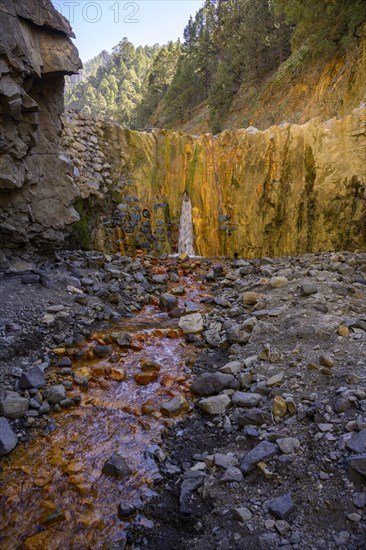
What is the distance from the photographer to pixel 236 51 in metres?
26.1

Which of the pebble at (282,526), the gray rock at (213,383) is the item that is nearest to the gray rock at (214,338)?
the gray rock at (213,383)

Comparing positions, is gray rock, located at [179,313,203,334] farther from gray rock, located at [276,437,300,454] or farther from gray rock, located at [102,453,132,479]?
gray rock, located at [276,437,300,454]

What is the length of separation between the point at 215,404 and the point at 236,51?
91.3 ft

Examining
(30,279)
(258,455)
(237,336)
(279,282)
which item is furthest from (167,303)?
(258,455)

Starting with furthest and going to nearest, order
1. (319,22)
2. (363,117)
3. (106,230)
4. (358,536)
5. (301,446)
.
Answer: (319,22), (106,230), (363,117), (301,446), (358,536)

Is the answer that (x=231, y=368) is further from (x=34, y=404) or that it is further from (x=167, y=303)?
(x=167, y=303)

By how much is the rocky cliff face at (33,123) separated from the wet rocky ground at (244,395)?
98 cm

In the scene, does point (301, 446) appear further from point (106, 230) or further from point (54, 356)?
point (106, 230)

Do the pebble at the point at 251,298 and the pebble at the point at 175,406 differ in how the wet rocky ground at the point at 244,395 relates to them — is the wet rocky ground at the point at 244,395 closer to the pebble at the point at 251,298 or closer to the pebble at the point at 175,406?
the pebble at the point at 251,298

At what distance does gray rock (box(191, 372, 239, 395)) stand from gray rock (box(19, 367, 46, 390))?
2.02 meters

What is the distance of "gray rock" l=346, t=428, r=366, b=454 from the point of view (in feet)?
10.3

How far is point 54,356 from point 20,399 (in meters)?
1.31

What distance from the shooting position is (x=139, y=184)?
40.1ft

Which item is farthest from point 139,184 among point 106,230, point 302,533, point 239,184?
point 302,533
